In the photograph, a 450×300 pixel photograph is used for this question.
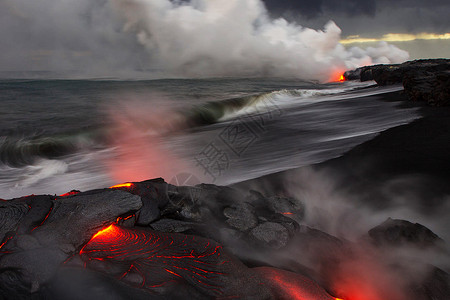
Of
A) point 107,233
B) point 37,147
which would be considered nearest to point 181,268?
point 107,233

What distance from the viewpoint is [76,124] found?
1462 centimetres

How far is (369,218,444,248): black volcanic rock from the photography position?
336 cm

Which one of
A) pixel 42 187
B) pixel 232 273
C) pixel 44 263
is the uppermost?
pixel 44 263

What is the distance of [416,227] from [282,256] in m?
1.55

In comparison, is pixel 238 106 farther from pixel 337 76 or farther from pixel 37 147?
pixel 337 76

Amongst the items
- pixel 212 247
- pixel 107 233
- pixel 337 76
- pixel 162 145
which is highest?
pixel 337 76

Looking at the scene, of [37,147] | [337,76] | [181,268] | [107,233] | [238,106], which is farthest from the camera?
[337,76]

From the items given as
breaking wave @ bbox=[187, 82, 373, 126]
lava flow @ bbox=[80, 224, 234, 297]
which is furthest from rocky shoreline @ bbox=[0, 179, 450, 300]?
breaking wave @ bbox=[187, 82, 373, 126]

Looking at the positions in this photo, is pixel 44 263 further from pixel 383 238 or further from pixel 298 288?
pixel 383 238

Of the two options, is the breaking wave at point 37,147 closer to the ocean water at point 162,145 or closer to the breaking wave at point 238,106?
the ocean water at point 162,145

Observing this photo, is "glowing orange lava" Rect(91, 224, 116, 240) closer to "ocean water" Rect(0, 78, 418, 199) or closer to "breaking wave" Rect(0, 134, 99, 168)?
"ocean water" Rect(0, 78, 418, 199)

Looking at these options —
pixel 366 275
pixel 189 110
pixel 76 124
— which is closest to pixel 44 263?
pixel 366 275

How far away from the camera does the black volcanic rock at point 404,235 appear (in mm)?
3355

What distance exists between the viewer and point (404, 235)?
3410 millimetres
